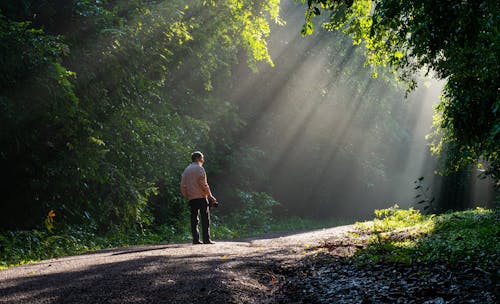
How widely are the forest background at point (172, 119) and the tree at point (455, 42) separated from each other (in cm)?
13

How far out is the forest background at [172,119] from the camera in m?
11.0

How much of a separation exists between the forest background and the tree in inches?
5.2

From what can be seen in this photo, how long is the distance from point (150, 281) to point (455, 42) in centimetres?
591

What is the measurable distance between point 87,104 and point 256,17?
775 centimetres

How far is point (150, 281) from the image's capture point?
18.8 feet

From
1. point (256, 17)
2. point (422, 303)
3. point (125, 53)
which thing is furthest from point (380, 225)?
point (256, 17)

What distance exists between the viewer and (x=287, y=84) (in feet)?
101

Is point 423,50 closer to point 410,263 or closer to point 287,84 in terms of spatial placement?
point 410,263

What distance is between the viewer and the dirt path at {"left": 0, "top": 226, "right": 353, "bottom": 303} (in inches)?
201

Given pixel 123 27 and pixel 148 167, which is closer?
pixel 123 27

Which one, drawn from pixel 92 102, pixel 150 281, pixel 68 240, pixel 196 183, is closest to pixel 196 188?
pixel 196 183

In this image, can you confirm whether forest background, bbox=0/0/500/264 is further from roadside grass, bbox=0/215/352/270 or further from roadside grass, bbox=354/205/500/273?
roadside grass, bbox=354/205/500/273

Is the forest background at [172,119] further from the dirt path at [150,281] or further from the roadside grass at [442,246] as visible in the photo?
the dirt path at [150,281]

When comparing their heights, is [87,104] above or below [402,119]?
below
